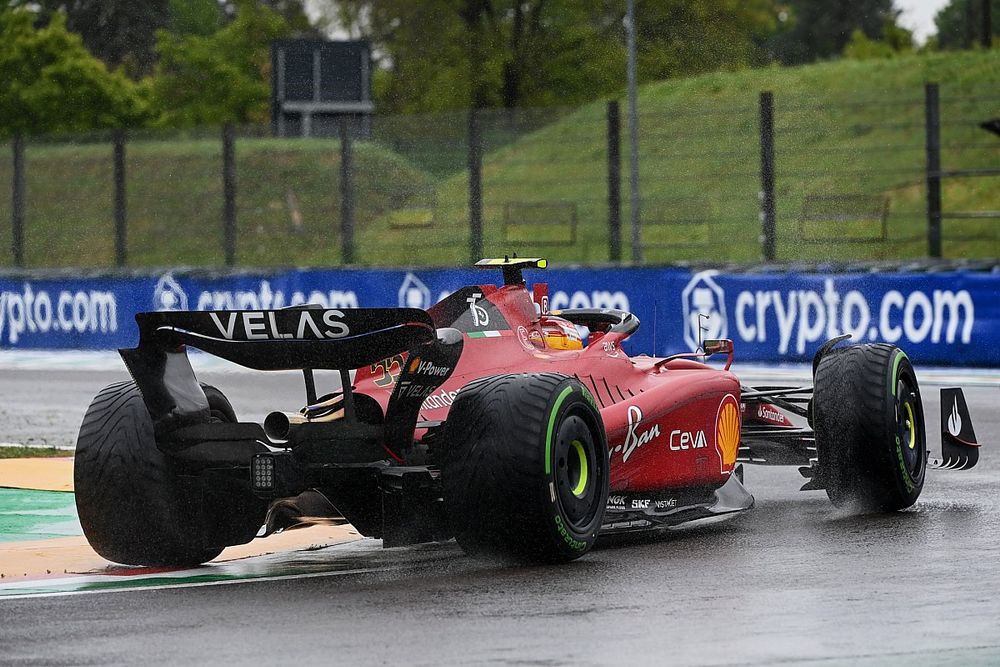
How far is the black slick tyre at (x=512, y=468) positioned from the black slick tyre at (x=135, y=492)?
1.20 m

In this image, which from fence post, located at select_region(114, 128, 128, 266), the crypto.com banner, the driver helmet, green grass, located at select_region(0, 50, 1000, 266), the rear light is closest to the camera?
the rear light

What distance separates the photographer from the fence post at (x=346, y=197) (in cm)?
2691

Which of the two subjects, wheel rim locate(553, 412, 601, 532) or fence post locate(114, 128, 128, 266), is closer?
wheel rim locate(553, 412, 601, 532)

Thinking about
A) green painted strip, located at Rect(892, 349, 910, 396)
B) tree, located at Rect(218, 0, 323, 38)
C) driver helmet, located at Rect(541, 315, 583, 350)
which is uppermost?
tree, located at Rect(218, 0, 323, 38)

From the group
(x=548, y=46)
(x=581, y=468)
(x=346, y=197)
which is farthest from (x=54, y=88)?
(x=581, y=468)

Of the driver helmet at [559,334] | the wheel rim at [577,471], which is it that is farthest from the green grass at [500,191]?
the wheel rim at [577,471]

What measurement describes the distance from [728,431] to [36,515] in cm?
393

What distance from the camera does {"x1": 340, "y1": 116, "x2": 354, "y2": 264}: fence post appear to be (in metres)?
26.9

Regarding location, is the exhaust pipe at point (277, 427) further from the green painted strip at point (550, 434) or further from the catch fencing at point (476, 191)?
the catch fencing at point (476, 191)

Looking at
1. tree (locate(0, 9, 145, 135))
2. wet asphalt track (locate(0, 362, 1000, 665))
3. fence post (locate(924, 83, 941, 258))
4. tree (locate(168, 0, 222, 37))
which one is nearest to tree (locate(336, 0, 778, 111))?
tree (locate(0, 9, 145, 135))

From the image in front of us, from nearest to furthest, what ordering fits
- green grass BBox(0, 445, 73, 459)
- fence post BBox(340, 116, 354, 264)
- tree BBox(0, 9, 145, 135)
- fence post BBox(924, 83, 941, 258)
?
green grass BBox(0, 445, 73, 459), fence post BBox(924, 83, 941, 258), fence post BBox(340, 116, 354, 264), tree BBox(0, 9, 145, 135)

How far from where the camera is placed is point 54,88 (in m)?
59.1

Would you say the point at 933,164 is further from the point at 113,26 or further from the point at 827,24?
the point at 827,24

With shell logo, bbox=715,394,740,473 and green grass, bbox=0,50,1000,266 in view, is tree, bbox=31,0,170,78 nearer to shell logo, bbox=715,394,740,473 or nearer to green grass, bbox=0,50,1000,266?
green grass, bbox=0,50,1000,266
